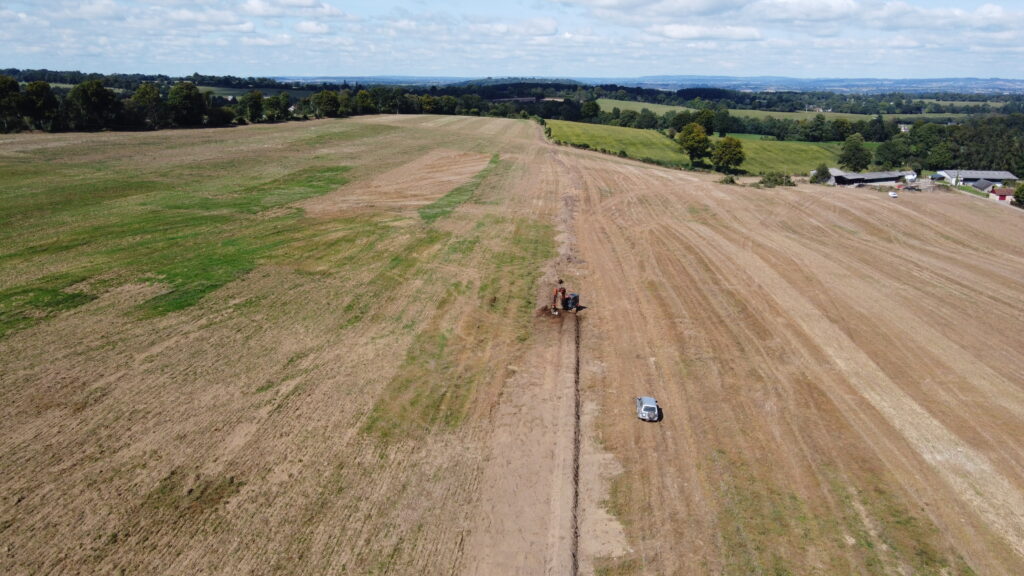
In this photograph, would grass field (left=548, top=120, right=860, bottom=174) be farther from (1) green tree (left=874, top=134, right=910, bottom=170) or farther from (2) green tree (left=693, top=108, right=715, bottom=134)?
(2) green tree (left=693, top=108, right=715, bottom=134)

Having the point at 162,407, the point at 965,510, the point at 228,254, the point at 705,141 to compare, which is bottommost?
the point at 965,510

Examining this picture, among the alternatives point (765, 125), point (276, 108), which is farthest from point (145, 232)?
point (765, 125)

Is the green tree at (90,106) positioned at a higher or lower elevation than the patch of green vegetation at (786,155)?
higher

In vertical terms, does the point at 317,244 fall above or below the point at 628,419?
above

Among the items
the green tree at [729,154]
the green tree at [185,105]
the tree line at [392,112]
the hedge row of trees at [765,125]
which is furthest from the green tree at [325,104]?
the green tree at [729,154]

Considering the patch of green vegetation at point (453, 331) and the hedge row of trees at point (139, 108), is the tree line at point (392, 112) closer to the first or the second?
the hedge row of trees at point (139, 108)

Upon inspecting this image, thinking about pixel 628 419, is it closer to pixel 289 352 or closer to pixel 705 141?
pixel 289 352

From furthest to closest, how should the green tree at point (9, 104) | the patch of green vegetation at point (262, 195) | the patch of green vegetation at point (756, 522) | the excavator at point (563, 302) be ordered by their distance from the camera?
1. the green tree at point (9, 104)
2. the patch of green vegetation at point (262, 195)
3. the excavator at point (563, 302)
4. the patch of green vegetation at point (756, 522)

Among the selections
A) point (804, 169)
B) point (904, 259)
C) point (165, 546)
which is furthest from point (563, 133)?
point (165, 546)
